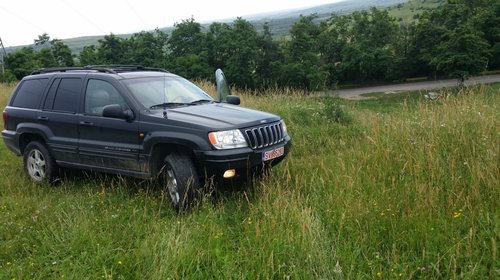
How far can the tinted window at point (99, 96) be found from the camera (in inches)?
235

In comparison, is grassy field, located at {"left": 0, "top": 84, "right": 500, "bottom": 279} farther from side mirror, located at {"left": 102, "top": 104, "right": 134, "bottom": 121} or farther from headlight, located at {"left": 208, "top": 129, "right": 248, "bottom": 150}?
side mirror, located at {"left": 102, "top": 104, "right": 134, "bottom": 121}

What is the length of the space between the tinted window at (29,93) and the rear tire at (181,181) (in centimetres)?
291

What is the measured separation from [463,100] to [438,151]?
2011mm

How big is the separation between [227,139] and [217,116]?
48 cm

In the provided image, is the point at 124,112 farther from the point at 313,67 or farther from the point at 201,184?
the point at 313,67

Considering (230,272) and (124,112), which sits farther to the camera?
(124,112)

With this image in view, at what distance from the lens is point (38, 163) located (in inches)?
268

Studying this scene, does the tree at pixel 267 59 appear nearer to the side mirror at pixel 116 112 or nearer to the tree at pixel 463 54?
the tree at pixel 463 54

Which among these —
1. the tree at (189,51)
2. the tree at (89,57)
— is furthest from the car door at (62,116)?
the tree at (89,57)

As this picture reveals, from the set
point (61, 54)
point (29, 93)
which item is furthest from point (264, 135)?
point (61, 54)

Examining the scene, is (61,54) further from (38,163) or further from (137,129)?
(137,129)

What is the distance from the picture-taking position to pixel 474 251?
3.52 meters

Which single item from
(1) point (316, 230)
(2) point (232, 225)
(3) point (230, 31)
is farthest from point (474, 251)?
(3) point (230, 31)

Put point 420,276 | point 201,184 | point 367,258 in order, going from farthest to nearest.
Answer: point 201,184 → point 367,258 → point 420,276
